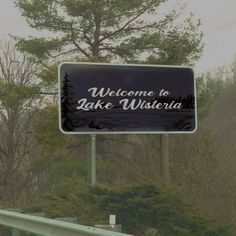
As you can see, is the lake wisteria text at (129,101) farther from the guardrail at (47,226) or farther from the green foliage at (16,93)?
the green foliage at (16,93)

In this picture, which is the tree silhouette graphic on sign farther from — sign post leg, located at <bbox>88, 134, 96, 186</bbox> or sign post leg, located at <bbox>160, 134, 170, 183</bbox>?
sign post leg, located at <bbox>160, 134, 170, 183</bbox>

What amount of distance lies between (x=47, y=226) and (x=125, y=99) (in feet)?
31.1

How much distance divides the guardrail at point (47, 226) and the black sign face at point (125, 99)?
6.64 meters

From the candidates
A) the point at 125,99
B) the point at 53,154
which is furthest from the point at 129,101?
the point at 53,154

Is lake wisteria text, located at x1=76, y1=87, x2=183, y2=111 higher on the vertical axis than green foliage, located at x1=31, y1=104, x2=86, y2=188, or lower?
higher

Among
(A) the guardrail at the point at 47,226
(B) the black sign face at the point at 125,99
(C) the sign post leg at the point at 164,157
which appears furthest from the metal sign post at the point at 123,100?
(A) the guardrail at the point at 47,226

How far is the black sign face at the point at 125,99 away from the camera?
52.6 ft

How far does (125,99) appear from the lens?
16844 millimetres

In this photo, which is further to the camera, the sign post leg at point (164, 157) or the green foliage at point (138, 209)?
the sign post leg at point (164, 157)

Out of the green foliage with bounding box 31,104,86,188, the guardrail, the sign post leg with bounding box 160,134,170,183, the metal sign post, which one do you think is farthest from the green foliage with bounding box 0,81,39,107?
the guardrail

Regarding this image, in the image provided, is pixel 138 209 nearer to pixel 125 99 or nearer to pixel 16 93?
pixel 125 99

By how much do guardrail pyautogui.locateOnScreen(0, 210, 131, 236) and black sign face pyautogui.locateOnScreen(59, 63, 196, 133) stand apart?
21.8 feet

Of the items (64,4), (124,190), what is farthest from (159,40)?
(124,190)

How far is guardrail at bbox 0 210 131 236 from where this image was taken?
620 centimetres
